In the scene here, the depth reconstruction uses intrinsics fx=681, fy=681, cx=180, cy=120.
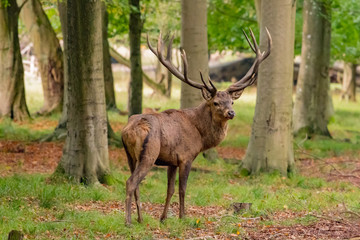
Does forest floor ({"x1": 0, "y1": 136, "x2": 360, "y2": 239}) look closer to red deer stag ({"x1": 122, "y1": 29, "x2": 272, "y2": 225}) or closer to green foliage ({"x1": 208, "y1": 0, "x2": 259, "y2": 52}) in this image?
red deer stag ({"x1": 122, "y1": 29, "x2": 272, "y2": 225})

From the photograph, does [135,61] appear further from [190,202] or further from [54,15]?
[54,15]

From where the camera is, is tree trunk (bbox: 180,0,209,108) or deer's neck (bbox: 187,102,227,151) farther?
tree trunk (bbox: 180,0,209,108)

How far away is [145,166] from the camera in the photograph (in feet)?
29.6

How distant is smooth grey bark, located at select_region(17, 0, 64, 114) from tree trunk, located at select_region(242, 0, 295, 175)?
11645 mm

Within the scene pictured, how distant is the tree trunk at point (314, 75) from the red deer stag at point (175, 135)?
1261 centimetres

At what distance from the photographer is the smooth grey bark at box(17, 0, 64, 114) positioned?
24.1m

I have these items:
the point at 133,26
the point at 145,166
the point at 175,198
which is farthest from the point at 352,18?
the point at 145,166

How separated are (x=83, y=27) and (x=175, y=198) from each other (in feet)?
11.1

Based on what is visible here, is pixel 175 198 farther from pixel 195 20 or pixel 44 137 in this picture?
pixel 44 137

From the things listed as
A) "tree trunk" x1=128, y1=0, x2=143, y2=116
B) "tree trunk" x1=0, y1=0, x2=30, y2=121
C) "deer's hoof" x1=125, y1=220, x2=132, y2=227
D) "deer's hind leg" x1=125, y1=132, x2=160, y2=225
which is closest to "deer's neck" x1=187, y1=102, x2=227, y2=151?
"deer's hind leg" x1=125, y1=132, x2=160, y2=225

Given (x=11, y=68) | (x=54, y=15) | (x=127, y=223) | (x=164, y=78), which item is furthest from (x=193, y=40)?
(x=164, y=78)

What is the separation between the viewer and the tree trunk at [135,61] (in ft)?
66.8

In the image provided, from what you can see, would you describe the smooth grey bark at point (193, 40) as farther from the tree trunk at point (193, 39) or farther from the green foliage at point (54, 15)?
the green foliage at point (54, 15)

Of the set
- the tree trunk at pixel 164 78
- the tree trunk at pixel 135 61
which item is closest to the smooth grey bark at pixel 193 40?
the tree trunk at pixel 135 61
